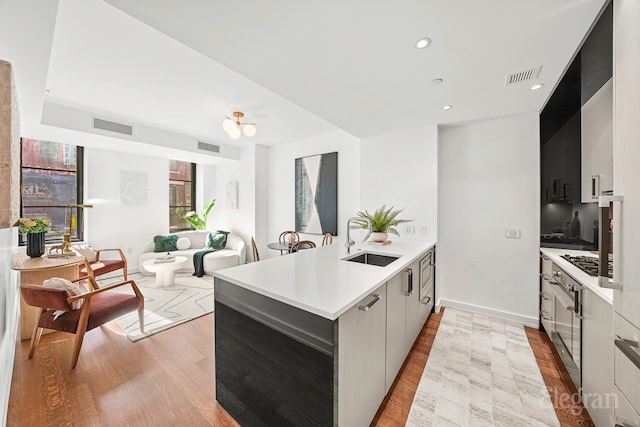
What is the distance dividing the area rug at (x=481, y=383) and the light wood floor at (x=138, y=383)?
3.2 inches

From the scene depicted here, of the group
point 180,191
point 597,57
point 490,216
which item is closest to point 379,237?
point 490,216

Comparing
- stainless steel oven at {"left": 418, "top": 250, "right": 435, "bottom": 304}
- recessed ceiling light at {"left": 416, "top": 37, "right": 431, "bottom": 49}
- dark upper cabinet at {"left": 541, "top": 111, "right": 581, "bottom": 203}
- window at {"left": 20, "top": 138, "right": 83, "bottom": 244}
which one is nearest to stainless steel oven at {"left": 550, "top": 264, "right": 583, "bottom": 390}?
dark upper cabinet at {"left": 541, "top": 111, "right": 581, "bottom": 203}

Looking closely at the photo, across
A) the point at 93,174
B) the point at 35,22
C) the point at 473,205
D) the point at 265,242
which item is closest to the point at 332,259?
the point at 473,205

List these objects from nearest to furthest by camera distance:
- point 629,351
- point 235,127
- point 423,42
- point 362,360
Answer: point 629,351 → point 362,360 → point 423,42 → point 235,127

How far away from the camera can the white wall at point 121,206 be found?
4578mm

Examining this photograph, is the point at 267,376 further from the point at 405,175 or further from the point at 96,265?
the point at 96,265

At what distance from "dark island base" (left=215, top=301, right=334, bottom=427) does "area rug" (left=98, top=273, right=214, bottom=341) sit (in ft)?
5.15

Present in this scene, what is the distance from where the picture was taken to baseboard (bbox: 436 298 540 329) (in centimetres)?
278

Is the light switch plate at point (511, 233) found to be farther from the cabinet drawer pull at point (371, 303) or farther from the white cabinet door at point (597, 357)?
the cabinet drawer pull at point (371, 303)

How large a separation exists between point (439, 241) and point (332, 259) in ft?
6.45

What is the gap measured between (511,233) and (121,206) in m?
6.56

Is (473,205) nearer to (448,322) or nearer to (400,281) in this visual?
(448,322)

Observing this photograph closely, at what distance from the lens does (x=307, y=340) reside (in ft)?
3.84

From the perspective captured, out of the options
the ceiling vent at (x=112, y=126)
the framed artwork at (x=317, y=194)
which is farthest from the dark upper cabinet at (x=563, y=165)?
the ceiling vent at (x=112, y=126)
